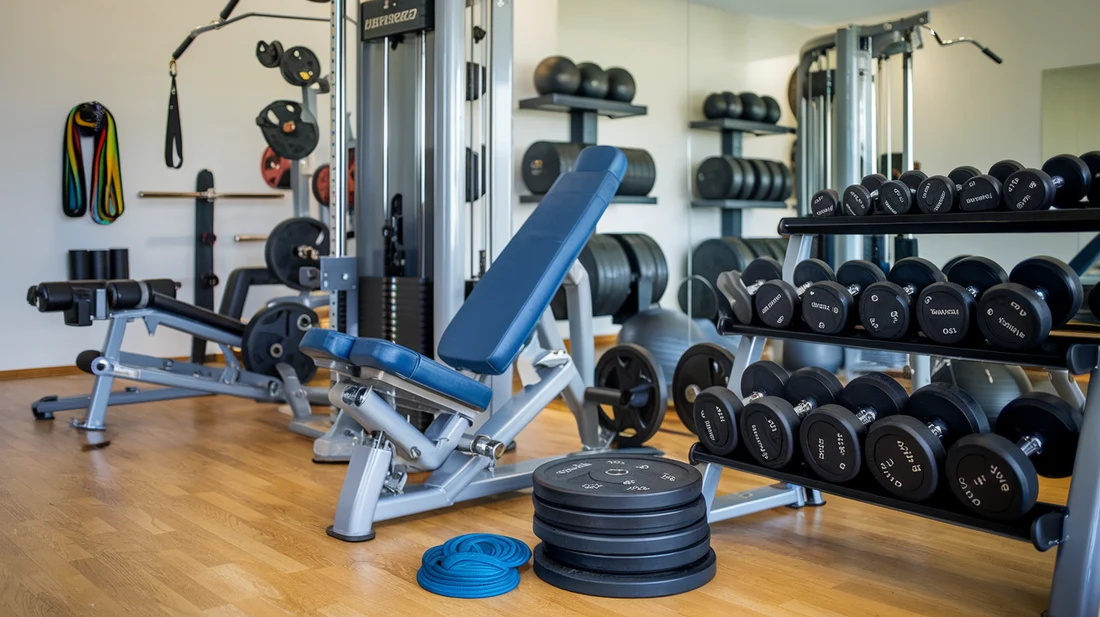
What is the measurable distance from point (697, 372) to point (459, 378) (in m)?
1.21

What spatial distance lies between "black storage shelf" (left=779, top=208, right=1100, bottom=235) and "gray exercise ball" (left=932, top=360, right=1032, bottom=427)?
3.87 ft

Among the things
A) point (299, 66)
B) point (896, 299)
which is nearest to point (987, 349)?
point (896, 299)

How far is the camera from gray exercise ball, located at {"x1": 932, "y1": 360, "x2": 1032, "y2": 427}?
11.2 ft

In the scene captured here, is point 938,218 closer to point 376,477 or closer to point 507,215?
point 376,477

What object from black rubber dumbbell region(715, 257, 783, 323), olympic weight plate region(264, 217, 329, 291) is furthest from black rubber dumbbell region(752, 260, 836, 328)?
olympic weight plate region(264, 217, 329, 291)

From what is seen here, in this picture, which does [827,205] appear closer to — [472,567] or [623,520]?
[623,520]

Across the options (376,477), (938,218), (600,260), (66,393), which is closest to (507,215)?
(600,260)

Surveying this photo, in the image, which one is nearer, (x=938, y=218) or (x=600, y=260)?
(x=938, y=218)

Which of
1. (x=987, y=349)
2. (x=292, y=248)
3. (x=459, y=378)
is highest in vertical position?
(x=292, y=248)

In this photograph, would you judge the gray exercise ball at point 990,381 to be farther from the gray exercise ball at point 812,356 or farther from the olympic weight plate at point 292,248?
the olympic weight plate at point 292,248

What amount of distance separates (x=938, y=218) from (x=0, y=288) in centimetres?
512

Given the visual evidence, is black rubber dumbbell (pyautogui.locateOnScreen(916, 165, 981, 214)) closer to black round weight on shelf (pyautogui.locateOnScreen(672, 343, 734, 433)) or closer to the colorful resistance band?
black round weight on shelf (pyautogui.locateOnScreen(672, 343, 734, 433))

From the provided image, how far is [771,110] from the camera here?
4.19 m

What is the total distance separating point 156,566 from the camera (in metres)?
2.38
